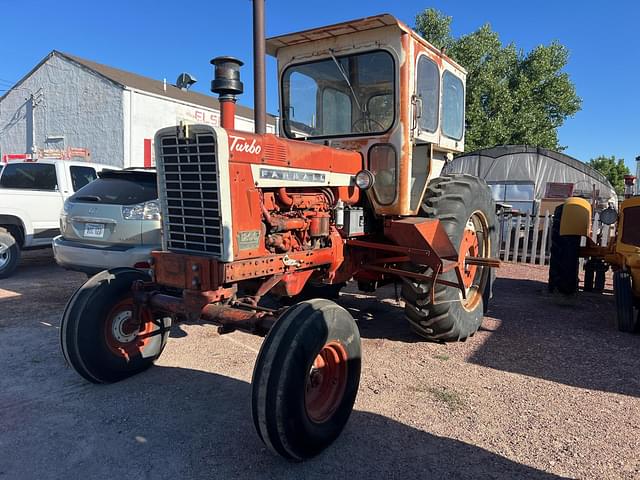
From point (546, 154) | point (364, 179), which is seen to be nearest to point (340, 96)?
point (364, 179)

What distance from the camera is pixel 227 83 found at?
3.36m

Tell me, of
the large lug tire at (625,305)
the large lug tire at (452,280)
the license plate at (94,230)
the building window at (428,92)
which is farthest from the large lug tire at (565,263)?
the license plate at (94,230)

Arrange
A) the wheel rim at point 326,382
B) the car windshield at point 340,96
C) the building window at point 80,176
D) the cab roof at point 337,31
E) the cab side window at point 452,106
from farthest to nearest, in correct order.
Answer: the building window at point 80,176, the cab side window at point 452,106, the car windshield at point 340,96, the cab roof at point 337,31, the wheel rim at point 326,382

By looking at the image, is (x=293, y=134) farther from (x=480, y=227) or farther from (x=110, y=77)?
(x=110, y=77)

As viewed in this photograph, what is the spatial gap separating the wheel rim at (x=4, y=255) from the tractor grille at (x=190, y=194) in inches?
241

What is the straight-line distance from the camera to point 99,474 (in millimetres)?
2664

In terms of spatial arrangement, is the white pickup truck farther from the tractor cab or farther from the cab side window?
the cab side window

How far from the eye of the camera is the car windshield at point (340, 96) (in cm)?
440

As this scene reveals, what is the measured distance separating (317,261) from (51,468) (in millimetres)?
2245

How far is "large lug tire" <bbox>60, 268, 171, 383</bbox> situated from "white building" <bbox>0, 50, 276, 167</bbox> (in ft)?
43.7

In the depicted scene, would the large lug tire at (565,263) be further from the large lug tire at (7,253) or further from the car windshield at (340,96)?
the large lug tire at (7,253)

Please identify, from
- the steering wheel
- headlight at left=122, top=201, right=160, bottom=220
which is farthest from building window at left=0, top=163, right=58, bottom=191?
the steering wheel

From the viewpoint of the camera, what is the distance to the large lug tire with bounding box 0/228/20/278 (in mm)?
7984

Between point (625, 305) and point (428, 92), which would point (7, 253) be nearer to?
point (428, 92)
